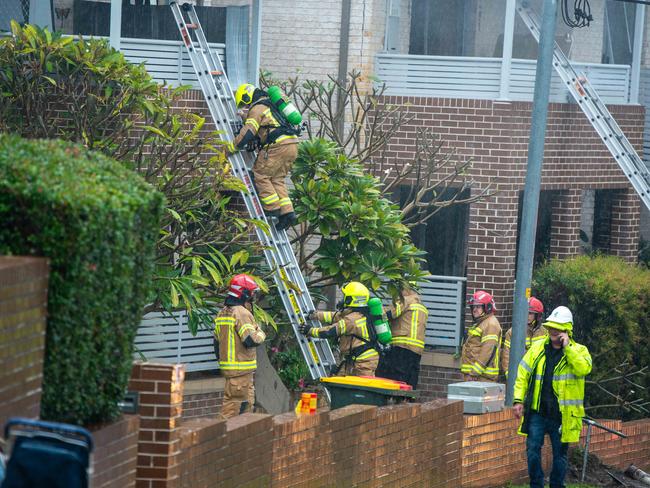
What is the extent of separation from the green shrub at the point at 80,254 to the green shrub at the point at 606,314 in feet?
33.2

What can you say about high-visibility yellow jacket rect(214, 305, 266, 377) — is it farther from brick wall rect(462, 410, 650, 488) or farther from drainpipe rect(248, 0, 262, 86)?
drainpipe rect(248, 0, 262, 86)

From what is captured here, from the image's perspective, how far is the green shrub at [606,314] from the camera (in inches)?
620

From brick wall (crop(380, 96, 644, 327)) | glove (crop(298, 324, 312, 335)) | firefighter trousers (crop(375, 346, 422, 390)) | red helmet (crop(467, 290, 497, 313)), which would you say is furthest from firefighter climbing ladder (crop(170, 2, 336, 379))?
brick wall (crop(380, 96, 644, 327))

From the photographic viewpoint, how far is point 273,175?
1338 centimetres

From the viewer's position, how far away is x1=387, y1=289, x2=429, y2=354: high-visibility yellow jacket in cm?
1480

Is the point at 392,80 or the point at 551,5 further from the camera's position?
the point at 392,80

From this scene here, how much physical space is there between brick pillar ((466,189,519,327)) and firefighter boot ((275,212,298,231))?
4.06 metres

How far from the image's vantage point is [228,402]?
1278 centimetres

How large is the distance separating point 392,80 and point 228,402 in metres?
6.07

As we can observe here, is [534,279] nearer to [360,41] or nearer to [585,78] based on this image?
[585,78]

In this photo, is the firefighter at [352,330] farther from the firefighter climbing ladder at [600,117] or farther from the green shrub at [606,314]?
the firefighter climbing ladder at [600,117]

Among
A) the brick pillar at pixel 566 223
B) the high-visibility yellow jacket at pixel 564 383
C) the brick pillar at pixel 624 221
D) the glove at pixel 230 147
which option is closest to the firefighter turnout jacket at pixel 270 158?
the glove at pixel 230 147

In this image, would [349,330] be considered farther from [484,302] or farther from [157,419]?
[157,419]

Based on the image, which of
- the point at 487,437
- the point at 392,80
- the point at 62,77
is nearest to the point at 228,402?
the point at 487,437
